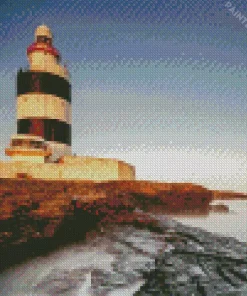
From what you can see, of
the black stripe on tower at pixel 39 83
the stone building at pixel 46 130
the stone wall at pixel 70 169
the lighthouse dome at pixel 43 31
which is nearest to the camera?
the stone wall at pixel 70 169

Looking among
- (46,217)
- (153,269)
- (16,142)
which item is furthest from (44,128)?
(153,269)

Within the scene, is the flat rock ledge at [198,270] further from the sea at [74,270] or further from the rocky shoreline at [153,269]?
the sea at [74,270]

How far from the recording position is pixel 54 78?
17.5 m

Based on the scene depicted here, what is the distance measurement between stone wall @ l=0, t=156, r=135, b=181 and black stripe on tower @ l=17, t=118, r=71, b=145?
7.32ft

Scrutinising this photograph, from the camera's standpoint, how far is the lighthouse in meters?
16.6

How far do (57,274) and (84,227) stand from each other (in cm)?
291

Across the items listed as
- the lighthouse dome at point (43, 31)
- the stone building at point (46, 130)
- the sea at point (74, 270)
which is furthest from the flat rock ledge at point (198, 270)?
the lighthouse dome at point (43, 31)

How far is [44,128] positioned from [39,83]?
307 centimetres

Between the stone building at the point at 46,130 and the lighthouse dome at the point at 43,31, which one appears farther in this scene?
the lighthouse dome at the point at 43,31

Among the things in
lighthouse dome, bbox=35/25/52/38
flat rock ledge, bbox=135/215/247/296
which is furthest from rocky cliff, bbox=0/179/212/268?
lighthouse dome, bbox=35/25/52/38

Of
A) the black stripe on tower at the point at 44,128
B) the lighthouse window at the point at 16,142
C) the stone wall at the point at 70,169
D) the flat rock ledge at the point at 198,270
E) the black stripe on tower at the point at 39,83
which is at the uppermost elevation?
the black stripe on tower at the point at 39,83

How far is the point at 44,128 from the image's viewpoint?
16562 mm

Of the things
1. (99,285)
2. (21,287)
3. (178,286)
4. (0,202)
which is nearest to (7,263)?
(21,287)

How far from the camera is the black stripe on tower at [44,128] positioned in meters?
16.5
